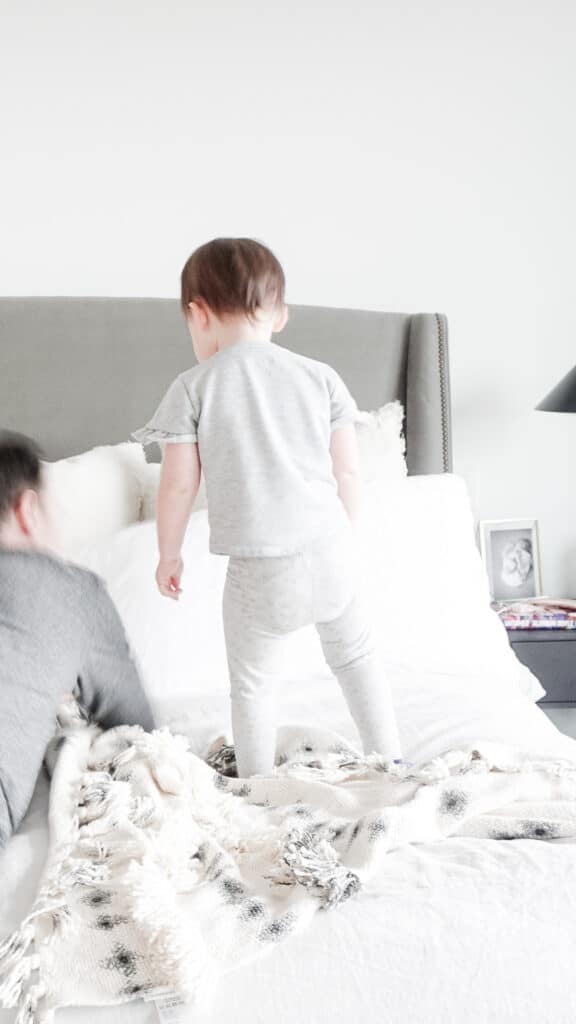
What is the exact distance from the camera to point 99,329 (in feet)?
8.52

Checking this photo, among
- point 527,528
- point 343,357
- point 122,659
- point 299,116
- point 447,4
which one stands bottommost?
point 527,528

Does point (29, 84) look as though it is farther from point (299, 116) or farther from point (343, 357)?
point (343, 357)

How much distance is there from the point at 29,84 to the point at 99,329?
65 centimetres

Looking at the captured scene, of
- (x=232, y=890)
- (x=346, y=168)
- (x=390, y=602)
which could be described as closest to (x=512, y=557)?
(x=390, y=602)

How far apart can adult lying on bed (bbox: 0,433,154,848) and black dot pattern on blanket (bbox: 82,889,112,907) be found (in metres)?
0.21

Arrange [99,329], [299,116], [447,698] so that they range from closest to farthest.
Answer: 1. [447,698]
2. [99,329]
3. [299,116]

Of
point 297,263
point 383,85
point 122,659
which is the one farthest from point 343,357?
point 122,659

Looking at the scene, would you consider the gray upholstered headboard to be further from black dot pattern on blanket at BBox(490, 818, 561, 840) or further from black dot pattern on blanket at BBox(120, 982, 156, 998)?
black dot pattern on blanket at BBox(120, 982, 156, 998)

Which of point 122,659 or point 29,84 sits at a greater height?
point 29,84

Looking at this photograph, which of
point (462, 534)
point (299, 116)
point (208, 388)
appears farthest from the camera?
point (299, 116)

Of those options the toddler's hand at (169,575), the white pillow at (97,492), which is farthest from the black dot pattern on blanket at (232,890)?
the white pillow at (97,492)

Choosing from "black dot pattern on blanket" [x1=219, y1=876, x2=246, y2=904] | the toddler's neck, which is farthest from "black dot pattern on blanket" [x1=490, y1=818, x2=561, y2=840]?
the toddler's neck

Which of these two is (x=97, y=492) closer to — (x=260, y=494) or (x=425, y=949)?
(x=260, y=494)

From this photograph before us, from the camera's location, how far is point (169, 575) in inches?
71.9
